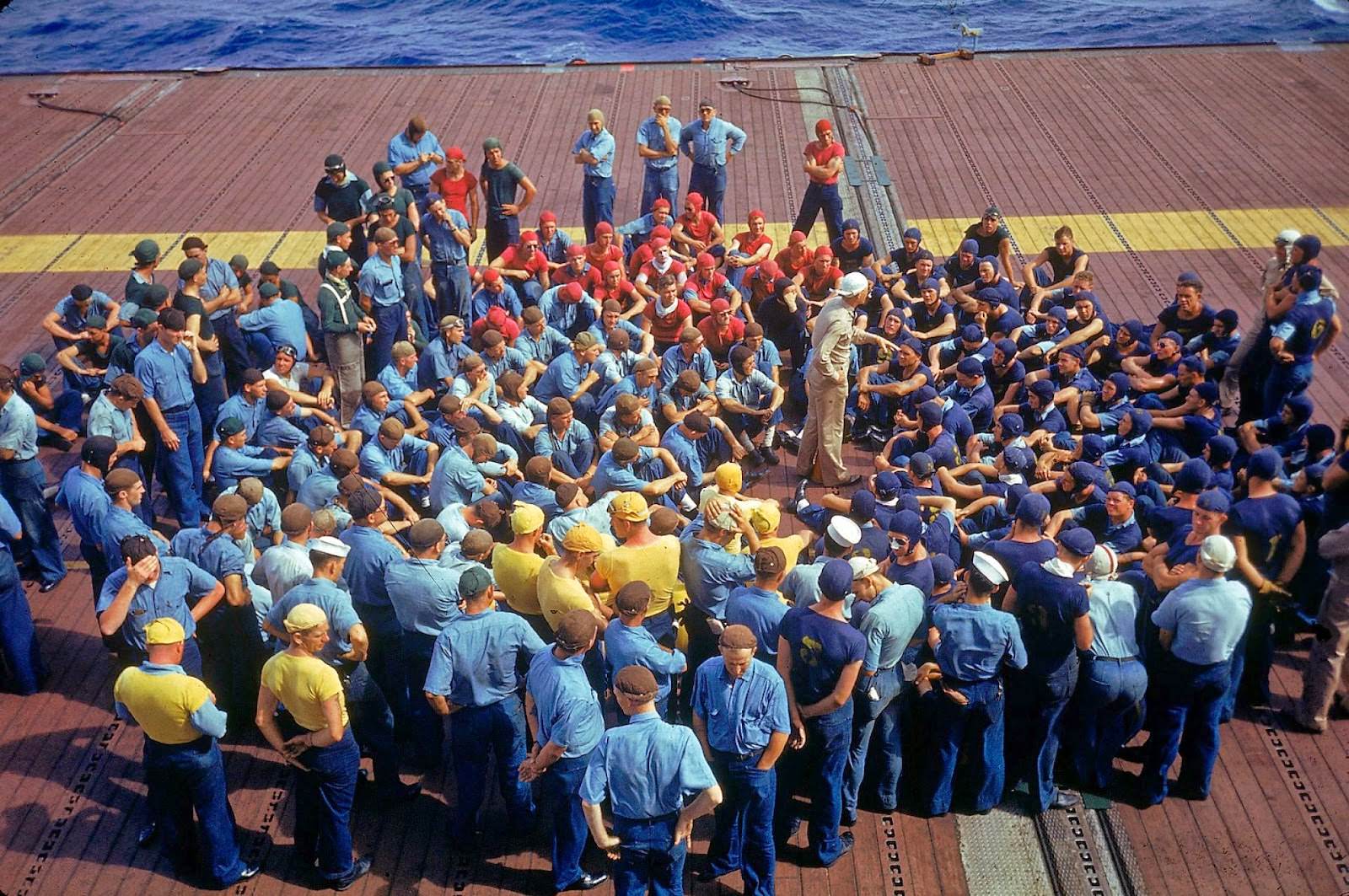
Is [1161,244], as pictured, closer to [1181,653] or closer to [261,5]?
[1181,653]

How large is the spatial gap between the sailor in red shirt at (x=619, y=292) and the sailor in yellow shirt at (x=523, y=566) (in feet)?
13.4

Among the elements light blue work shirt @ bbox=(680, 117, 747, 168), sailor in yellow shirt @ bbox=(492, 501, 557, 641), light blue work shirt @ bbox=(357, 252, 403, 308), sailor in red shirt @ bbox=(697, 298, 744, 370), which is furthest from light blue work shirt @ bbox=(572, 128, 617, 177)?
sailor in yellow shirt @ bbox=(492, 501, 557, 641)

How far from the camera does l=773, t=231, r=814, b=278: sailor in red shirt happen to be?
11.8m

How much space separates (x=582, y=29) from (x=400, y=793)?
31.8m

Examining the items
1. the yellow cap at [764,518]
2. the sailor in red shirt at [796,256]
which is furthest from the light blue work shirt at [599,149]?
the yellow cap at [764,518]

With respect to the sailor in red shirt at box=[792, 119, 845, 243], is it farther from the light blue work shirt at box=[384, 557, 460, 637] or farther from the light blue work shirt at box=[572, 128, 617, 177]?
the light blue work shirt at box=[384, 557, 460, 637]

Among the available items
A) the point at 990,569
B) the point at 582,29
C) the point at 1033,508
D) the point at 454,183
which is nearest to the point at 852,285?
the point at 1033,508

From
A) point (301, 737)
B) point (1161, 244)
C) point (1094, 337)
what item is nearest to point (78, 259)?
point (301, 737)

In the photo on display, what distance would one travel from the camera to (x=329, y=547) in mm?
6926

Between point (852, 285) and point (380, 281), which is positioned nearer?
point (852, 285)

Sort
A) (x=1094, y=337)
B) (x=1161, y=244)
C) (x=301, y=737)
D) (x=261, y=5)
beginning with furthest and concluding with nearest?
(x=261, y=5), (x=1161, y=244), (x=1094, y=337), (x=301, y=737)

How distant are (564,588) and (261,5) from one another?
3793 centimetres

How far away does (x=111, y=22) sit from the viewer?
119ft

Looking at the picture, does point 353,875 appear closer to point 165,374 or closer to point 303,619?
point 303,619
